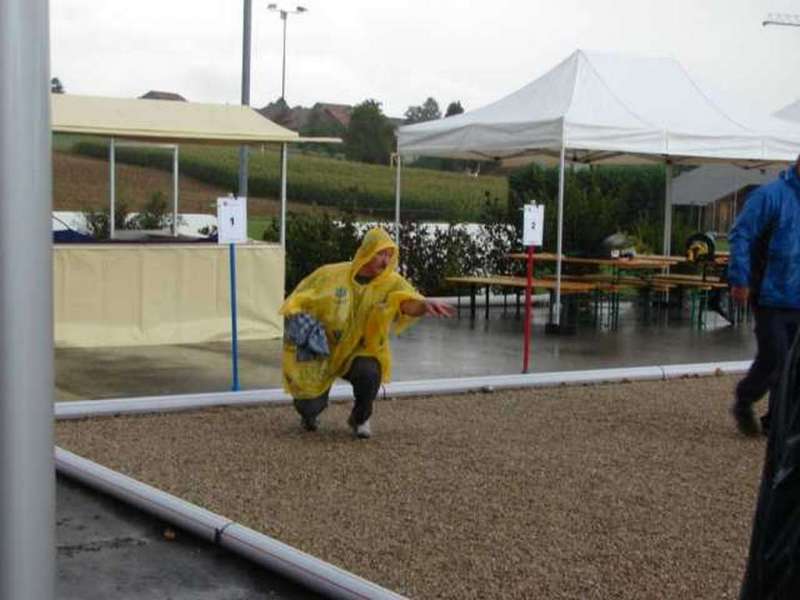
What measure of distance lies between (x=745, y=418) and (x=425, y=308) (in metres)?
2.16

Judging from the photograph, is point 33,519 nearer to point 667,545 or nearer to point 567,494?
point 667,545

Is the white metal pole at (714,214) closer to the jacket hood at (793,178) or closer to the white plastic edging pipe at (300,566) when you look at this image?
the jacket hood at (793,178)

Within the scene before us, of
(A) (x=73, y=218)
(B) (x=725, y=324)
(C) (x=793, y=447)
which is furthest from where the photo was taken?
(A) (x=73, y=218)

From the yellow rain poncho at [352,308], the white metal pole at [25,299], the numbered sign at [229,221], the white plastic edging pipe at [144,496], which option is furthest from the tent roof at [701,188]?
the white metal pole at [25,299]

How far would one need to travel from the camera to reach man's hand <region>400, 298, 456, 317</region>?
7566mm

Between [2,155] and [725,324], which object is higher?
[2,155]

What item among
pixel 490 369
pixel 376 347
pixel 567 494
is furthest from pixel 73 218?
pixel 567 494

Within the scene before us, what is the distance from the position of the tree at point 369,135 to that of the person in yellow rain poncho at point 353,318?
1966 inches

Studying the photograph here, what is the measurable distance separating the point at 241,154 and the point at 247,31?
1.86 metres

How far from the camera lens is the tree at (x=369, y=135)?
58.5 m

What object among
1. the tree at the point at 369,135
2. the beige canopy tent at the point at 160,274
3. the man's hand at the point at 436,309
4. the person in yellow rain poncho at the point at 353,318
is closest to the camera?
the man's hand at the point at 436,309

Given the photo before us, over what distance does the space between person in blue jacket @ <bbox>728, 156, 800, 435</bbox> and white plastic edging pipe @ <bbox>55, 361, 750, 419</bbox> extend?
2798mm

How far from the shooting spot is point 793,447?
7.16ft

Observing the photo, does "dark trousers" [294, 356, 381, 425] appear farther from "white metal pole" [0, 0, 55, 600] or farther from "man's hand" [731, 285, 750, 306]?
"white metal pole" [0, 0, 55, 600]
